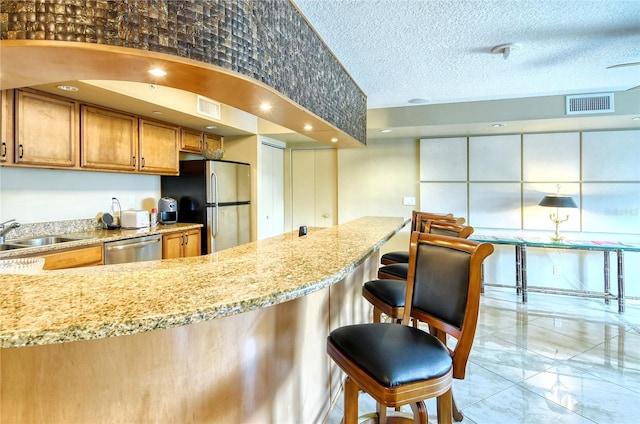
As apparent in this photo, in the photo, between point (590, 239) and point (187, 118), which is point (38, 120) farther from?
point (590, 239)

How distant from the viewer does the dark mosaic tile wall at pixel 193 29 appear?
1.19m

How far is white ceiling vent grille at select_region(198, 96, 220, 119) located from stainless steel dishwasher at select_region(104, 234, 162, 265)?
1.39m

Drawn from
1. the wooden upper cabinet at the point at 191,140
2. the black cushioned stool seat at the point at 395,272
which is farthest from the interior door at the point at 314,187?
the black cushioned stool seat at the point at 395,272

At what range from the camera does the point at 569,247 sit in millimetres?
3656

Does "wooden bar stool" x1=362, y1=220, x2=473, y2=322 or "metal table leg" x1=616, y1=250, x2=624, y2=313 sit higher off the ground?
"wooden bar stool" x1=362, y1=220, x2=473, y2=322

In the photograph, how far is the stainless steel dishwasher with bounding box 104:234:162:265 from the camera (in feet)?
8.98

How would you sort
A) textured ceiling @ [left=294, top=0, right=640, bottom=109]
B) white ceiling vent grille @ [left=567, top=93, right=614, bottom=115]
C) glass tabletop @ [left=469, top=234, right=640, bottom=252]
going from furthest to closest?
glass tabletop @ [left=469, top=234, right=640, bottom=252] → white ceiling vent grille @ [left=567, top=93, right=614, bottom=115] → textured ceiling @ [left=294, top=0, right=640, bottom=109]

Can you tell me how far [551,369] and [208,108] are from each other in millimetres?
3898

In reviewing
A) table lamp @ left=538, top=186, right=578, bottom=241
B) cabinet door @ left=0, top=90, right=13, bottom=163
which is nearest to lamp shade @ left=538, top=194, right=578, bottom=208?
table lamp @ left=538, top=186, right=578, bottom=241

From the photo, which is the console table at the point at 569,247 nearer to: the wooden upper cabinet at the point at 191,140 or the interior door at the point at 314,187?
the interior door at the point at 314,187

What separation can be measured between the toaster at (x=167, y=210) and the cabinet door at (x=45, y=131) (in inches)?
41.3

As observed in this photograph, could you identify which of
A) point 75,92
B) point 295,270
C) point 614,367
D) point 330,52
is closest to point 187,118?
point 75,92

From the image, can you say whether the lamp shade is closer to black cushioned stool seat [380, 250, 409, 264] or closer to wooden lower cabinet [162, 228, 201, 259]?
black cushioned stool seat [380, 250, 409, 264]

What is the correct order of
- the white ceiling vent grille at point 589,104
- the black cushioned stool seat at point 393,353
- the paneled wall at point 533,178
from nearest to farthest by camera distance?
the black cushioned stool seat at point 393,353, the white ceiling vent grille at point 589,104, the paneled wall at point 533,178
